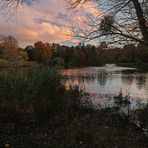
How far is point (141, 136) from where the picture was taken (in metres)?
8.59

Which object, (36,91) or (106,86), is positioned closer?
(36,91)

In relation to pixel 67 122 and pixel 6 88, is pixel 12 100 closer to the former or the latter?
pixel 6 88

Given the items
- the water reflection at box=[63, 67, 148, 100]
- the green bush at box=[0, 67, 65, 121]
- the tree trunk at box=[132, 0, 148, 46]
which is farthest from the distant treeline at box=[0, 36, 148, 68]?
the green bush at box=[0, 67, 65, 121]

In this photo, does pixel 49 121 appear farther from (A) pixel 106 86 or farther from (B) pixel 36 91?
(A) pixel 106 86

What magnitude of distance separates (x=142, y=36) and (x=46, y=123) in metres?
4.86

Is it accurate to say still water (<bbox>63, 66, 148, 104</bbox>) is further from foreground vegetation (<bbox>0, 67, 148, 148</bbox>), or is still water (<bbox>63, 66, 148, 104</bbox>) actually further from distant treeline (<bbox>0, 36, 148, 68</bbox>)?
foreground vegetation (<bbox>0, 67, 148, 148</bbox>)

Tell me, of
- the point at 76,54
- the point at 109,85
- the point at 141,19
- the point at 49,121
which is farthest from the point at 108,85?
the point at 76,54

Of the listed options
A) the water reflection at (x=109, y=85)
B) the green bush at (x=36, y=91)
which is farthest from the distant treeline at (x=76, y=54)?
the green bush at (x=36, y=91)

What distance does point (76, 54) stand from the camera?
74.7 m

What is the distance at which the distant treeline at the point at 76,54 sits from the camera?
452 inches

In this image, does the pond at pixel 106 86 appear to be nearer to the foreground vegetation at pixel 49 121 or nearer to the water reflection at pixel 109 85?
the water reflection at pixel 109 85

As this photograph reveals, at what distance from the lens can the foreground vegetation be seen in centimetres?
648

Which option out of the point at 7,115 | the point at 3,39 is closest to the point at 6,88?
the point at 7,115

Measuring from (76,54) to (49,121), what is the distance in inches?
2604
